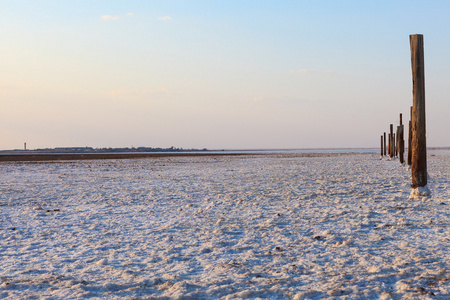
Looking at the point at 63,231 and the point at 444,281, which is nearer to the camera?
the point at 444,281

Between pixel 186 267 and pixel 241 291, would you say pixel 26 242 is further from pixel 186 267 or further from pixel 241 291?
pixel 241 291

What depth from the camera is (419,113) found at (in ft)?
32.9

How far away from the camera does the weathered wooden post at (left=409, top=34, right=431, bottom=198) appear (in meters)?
9.99

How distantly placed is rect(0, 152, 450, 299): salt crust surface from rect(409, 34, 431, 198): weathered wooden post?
47 cm

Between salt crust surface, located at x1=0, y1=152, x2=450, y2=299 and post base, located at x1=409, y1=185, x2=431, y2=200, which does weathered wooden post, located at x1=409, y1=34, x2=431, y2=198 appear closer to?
post base, located at x1=409, y1=185, x2=431, y2=200

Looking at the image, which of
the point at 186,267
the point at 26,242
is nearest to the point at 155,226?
the point at 26,242

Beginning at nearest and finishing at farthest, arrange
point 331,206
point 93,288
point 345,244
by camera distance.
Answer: point 93,288
point 345,244
point 331,206

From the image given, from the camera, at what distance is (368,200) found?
31.8ft

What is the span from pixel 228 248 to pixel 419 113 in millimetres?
6953

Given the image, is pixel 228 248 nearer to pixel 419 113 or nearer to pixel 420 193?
pixel 420 193

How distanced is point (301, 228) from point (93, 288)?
3.76 metres

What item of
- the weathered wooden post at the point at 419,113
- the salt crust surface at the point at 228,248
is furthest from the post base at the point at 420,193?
the salt crust surface at the point at 228,248

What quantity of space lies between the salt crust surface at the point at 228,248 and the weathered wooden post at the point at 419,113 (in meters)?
0.47

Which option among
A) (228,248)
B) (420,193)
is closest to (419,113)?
(420,193)
